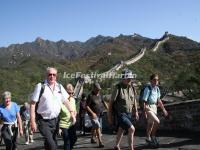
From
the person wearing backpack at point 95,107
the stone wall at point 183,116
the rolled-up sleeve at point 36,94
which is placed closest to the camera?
the rolled-up sleeve at point 36,94

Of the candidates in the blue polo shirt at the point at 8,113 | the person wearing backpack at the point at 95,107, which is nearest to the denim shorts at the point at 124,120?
the person wearing backpack at the point at 95,107

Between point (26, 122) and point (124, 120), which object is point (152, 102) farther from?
point (26, 122)

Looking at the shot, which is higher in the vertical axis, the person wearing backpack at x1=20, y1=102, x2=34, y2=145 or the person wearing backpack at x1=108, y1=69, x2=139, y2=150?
the person wearing backpack at x1=108, y1=69, x2=139, y2=150

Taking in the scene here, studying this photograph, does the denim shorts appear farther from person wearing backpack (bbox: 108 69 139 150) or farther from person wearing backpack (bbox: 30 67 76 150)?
person wearing backpack (bbox: 30 67 76 150)

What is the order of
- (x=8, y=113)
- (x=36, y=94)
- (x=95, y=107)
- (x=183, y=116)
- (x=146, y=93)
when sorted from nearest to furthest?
(x=36, y=94), (x=8, y=113), (x=146, y=93), (x=95, y=107), (x=183, y=116)

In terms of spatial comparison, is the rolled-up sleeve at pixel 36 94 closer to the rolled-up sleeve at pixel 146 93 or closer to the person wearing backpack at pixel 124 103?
the person wearing backpack at pixel 124 103

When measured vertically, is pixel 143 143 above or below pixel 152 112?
below

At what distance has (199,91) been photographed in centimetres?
2514

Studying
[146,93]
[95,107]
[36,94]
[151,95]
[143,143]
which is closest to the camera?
[36,94]

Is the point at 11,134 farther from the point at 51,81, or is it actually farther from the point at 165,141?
the point at 165,141

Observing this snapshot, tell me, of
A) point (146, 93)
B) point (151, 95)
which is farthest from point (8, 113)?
point (151, 95)

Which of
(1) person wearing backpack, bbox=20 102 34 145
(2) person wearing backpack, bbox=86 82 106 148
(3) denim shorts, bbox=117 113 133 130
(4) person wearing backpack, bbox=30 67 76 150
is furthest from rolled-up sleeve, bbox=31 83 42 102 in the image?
(1) person wearing backpack, bbox=20 102 34 145

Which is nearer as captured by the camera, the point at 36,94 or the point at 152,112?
the point at 36,94

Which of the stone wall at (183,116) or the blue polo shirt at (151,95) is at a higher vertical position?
the blue polo shirt at (151,95)
